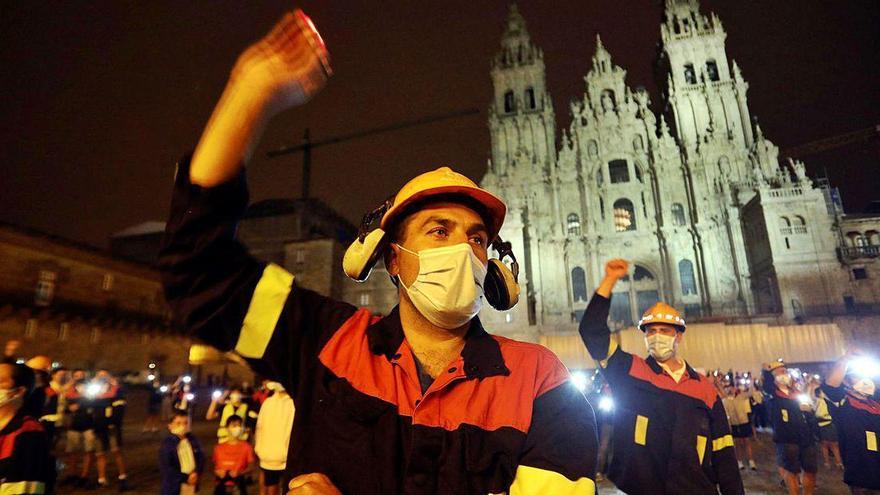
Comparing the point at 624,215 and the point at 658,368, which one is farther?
the point at 624,215

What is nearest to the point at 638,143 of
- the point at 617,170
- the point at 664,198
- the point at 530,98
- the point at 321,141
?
the point at 617,170

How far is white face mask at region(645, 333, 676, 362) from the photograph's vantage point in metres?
4.51

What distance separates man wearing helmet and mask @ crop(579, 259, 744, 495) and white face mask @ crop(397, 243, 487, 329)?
2074 millimetres

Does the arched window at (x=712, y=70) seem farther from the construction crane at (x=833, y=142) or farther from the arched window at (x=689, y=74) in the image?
the construction crane at (x=833, y=142)

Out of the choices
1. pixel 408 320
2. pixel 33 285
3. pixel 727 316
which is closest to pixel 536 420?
pixel 408 320

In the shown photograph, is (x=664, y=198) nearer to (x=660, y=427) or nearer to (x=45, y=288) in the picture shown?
(x=660, y=427)

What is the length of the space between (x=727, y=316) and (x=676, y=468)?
33104mm

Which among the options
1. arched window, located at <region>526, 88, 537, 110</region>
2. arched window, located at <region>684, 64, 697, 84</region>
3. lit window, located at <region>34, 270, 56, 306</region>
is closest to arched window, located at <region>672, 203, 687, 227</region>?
arched window, located at <region>684, 64, 697, 84</region>

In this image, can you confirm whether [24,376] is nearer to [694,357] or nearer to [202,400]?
[202,400]

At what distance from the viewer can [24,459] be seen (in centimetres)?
422

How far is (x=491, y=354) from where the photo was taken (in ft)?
5.40

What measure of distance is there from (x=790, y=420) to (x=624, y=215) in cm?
3516

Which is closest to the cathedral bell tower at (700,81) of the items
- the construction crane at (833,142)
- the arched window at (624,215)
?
the arched window at (624,215)

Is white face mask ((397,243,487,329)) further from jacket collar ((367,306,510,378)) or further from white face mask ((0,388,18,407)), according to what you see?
white face mask ((0,388,18,407))
